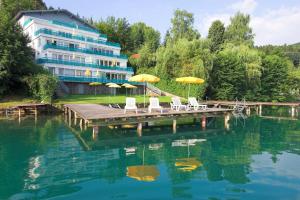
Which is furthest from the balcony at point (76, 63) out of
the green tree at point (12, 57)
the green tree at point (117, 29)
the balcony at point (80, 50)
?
the green tree at point (117, 29)

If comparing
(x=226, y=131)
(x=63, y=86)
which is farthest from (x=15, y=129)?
(x=63, y=86)

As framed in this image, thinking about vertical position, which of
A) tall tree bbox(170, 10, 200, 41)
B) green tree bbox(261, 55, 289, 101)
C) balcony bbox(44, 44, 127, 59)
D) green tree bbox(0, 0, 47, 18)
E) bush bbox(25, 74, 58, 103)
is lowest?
bush bbox(25, 74, 58, 103)

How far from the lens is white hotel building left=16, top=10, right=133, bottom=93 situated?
145 ft

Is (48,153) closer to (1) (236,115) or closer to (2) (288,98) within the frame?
(1) (236,115)

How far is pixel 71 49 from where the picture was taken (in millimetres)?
Answer: 46062

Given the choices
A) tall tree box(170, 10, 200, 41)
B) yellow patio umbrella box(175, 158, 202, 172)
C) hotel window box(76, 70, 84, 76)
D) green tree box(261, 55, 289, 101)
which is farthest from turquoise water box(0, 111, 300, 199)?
tall tree box(170, 10, 200, 41)

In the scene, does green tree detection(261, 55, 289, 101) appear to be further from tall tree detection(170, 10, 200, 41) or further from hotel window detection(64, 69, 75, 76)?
hotel window detection(64, 69, 75, 76)

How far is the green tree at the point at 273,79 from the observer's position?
49688mm

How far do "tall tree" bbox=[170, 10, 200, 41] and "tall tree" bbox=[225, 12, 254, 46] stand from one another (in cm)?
833

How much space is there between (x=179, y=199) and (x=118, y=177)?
2865 mm

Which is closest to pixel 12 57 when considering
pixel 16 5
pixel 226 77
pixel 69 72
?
pixel 69 72

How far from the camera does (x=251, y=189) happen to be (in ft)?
30.7

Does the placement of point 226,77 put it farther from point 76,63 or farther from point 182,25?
point 76,63

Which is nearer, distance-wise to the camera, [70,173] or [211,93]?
[70,173]
